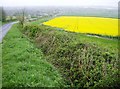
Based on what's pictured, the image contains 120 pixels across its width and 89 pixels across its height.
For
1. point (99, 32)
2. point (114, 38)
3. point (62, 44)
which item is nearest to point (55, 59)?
point (62, 44)

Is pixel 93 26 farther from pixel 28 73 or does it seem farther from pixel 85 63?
pixel 28 73

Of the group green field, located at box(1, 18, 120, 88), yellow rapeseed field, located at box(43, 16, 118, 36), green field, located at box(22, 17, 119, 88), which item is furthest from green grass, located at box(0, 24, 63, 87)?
yellow rapeseed field, located at box(43, 16, 118, 36)

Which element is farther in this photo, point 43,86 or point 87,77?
point 87,77

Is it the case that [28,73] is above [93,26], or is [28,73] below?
above

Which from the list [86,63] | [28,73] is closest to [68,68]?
[86,63]

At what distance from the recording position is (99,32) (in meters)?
25.1

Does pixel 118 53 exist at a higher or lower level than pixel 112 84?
higher

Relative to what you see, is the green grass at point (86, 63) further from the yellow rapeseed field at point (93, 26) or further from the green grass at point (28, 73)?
the yellow rapeseed field at point (93, 26)

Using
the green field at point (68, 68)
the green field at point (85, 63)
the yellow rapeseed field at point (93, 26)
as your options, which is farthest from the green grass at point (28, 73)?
the yellow rapeseed field at point (93, 26)

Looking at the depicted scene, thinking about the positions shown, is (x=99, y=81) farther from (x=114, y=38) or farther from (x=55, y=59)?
(x=114, y=38)

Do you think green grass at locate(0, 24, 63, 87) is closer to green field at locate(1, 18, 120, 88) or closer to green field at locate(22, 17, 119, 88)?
green field at locate(1, 18, 120, 88)

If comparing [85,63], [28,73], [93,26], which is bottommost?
[93,26]

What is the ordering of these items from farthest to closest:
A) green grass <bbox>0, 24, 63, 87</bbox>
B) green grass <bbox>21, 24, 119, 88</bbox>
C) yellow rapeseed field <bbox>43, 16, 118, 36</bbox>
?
yellow rapeseed field <bbox>43, 16, 118, 36</bbox>
green grass <bbox>21, 24, 119, 88</bbox>
green grass <bbox>0, 24, 63, 87</bbox>

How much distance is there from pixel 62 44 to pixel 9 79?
20.7 ft
